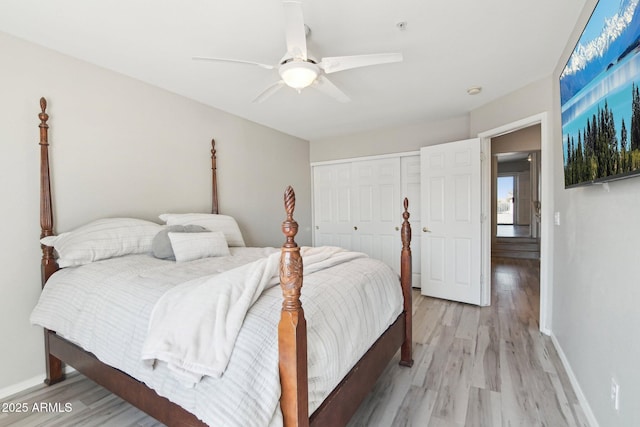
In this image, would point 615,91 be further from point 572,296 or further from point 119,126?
point 119,126

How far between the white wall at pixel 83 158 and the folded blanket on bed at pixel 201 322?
1548 mm

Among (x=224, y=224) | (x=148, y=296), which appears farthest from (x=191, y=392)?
(x=224, y=224)

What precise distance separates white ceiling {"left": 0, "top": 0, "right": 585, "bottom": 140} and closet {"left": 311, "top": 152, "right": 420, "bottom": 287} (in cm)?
149

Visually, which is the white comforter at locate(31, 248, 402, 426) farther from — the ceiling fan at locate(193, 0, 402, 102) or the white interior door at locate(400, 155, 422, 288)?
the white interior door at locate(400, 155, 422, 288)

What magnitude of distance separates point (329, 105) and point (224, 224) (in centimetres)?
180

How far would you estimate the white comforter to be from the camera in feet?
3.29

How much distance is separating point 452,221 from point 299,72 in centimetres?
275

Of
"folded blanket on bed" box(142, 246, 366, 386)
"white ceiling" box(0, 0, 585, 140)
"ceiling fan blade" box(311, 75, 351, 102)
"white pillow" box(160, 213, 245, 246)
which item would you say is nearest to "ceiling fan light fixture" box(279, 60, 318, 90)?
"ceiling fan blade" box(311, 75, 351, 102)

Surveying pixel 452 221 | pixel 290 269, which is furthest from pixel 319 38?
pixel 452 221

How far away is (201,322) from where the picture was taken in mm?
1128

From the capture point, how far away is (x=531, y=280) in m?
4.52

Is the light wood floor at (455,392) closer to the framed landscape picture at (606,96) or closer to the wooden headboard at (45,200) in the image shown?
the wooden headboard at (45,200)

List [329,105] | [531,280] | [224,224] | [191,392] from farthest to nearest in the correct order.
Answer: [531,280]
[329,105]
[224,224]
[191,392]

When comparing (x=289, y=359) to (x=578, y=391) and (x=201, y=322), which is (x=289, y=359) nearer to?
(x=201, y=322)
